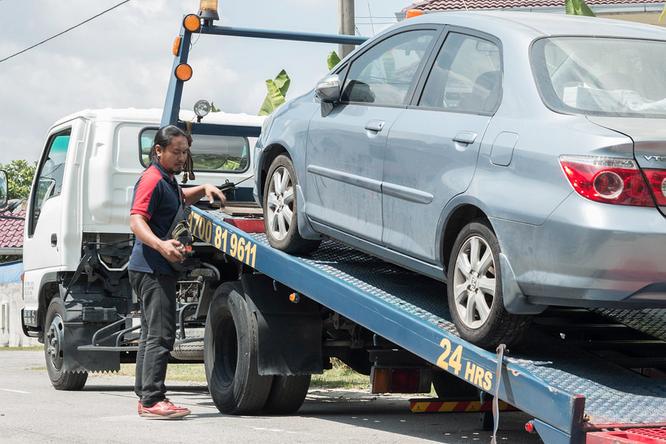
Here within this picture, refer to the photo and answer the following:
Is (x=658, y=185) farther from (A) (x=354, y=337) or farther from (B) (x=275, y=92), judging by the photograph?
(B) (x=275, y=92)

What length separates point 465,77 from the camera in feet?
22.0

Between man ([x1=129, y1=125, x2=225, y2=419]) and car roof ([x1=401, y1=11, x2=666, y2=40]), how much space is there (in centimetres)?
245

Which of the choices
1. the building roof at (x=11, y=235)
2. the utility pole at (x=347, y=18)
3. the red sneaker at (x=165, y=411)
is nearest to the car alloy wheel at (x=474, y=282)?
the red sneaker at (x=165, y=411)

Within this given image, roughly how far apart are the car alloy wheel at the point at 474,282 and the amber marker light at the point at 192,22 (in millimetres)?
4752

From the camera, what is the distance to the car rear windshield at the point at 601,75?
6.03m

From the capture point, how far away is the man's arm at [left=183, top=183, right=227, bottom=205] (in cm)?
930

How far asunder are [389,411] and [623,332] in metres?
3.44

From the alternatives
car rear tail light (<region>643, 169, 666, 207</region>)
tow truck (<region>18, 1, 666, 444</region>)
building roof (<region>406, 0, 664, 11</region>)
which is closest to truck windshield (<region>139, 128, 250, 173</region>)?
tow truck (<region>18, 1, 666, 444</region>)

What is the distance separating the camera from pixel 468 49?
6.77m

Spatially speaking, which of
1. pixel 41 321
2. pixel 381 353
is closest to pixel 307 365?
pixel 381 353

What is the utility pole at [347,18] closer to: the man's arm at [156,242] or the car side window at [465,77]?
the man's arm at [156,242]

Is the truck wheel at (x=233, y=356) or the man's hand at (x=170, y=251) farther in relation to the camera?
the truck wheel at (x=233, y=356)

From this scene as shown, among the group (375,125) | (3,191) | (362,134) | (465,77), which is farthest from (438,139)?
(3,191)

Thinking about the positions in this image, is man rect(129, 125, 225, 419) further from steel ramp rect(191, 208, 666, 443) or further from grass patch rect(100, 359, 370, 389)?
grass patch rect(100, 359, 370, 389)
